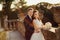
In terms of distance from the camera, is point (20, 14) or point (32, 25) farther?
point (20, 14)

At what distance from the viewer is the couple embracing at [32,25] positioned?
161cm

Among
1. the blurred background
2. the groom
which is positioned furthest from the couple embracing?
the blurred background

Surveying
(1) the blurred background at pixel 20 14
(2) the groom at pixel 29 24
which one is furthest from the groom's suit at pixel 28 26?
(1) the blurred background at pixel 20 14

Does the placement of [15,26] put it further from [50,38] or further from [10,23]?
[50,38]

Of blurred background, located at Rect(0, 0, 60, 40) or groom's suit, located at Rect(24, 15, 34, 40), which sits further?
blurred background, located at Rect(0, 0, 60, 40)

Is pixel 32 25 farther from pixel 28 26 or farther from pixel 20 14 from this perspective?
pixel 20 14

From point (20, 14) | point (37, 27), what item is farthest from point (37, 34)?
point (20, 14)

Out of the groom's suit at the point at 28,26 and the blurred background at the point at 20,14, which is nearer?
the groom's suit at the point at 28,26

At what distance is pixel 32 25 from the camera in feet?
5.31

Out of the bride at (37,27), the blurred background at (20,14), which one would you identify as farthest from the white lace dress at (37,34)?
the blurred background at (20,14)

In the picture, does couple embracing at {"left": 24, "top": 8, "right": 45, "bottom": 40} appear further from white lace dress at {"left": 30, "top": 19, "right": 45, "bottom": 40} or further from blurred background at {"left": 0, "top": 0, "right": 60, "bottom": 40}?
blurred background at {"left": 0, "top": 0, "right": 60, "bottom": 40}

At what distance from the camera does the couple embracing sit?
161 cm

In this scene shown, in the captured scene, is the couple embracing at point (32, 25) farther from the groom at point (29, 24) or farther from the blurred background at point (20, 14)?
the blurred background at point (20, 14)

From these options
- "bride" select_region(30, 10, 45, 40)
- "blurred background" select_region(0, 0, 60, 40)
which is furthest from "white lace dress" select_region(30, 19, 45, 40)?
"blurred background" select_region(0, 0, 60, 40)
